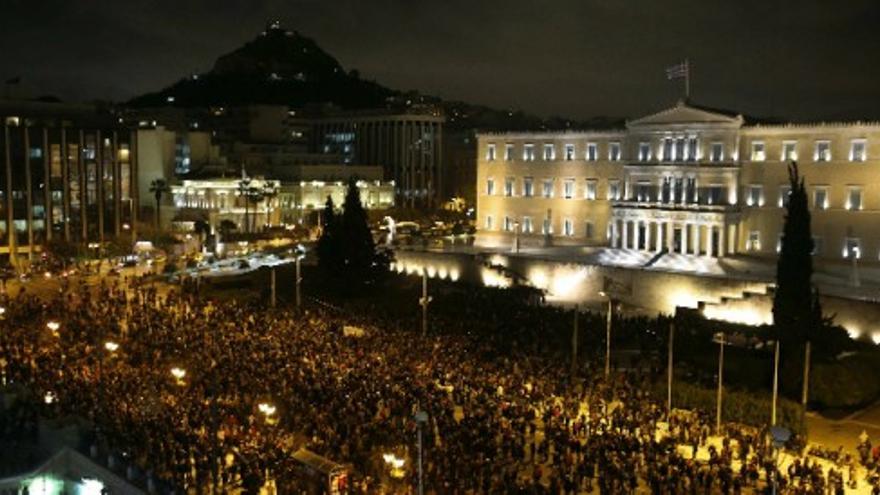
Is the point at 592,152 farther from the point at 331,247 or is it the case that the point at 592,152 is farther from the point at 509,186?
the point at 331,247

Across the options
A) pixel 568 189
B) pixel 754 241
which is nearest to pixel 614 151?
pixel 568 189

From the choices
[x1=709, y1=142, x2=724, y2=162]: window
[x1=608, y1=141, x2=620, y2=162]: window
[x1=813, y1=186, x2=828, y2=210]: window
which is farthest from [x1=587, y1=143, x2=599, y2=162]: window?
[x1=813, y1=186, x2=828, y2=210]: window

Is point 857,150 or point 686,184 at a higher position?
point 857,150

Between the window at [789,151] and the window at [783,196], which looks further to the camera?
the window at [783,196]

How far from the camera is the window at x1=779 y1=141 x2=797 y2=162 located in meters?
58.9

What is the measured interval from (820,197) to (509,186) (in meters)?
26.6

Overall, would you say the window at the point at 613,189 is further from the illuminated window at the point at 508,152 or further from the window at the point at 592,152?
the illuminated window at the point at 508,152

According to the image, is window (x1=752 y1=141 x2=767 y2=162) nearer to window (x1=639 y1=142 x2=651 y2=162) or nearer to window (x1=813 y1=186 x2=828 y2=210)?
window (x1=813 y1=186 x2=828 y2=210)

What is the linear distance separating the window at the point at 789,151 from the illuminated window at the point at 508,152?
23.8 metres

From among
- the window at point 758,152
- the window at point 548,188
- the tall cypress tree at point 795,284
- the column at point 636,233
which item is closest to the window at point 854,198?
the window at point 758,152

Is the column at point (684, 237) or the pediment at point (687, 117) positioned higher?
the pediment at point (687, 117)

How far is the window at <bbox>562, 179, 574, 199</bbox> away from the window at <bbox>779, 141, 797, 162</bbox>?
17.5 meters

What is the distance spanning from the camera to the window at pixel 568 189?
238 feet

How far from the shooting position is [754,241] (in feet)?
201
